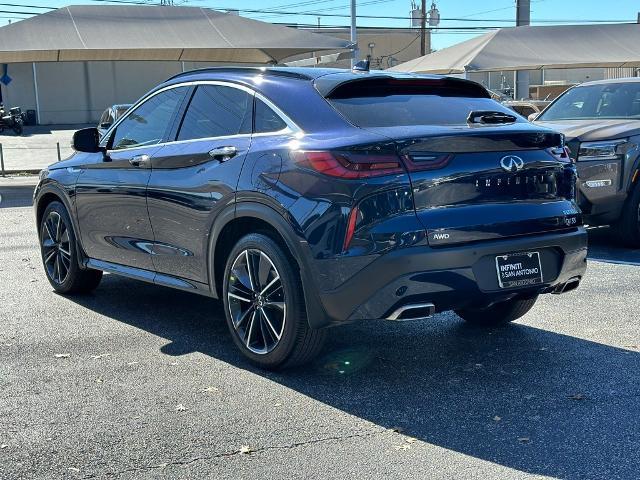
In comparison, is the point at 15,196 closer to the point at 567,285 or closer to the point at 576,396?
the point at 567,285

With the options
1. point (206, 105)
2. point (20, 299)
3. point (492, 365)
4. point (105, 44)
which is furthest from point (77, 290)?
point (105, 44)

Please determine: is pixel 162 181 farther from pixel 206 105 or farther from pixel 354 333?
pixel 354 333

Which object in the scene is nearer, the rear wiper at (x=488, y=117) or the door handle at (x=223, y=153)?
the rear wiper at (x=488, y=117)

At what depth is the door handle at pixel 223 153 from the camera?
Result: 4871 mm

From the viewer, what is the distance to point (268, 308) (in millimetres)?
4758

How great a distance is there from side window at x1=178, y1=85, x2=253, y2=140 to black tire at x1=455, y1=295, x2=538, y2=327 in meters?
2.03

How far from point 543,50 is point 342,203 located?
76.8ft

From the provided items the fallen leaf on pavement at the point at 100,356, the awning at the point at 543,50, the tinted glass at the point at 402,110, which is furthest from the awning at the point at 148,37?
the tinted glass at the point at 402,110

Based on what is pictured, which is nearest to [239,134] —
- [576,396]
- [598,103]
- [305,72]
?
[305,72]

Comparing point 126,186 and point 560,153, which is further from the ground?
point 560,153

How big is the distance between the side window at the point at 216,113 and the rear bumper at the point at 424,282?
135 cm

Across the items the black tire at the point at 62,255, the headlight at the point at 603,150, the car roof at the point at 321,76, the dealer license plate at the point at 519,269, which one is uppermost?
the car roof at the point at 321,76

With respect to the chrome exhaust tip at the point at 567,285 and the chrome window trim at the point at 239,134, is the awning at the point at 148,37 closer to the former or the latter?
the chrome window trim at the point at 239,134

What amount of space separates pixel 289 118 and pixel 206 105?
3.17ft
